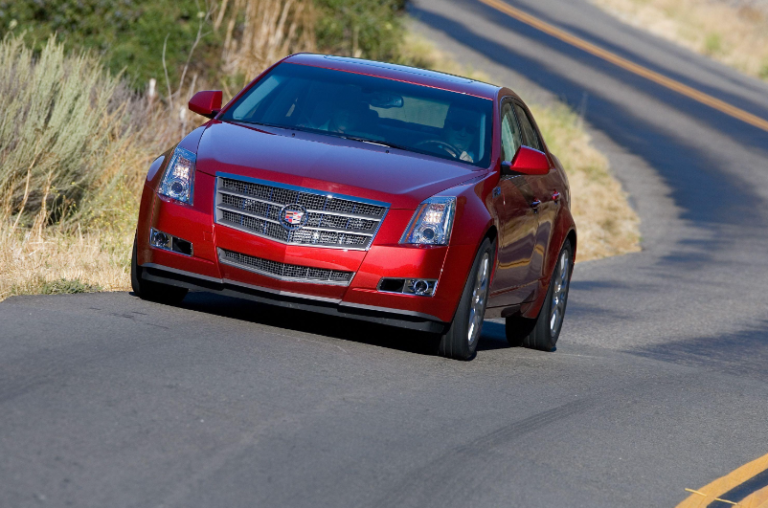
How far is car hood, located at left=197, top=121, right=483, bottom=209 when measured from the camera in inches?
318

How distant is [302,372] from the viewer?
24.5 feet

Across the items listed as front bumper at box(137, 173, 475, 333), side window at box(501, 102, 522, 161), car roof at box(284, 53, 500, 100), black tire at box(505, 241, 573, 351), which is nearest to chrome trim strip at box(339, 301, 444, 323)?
front bumper at box(137, 173, 475, 333)

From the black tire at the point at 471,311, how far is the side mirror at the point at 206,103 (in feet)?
6.94

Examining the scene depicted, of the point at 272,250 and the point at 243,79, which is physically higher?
the point at 272,250

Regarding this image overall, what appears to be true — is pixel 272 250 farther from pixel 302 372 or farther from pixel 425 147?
pixel 425 147

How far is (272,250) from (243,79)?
39.8 ft

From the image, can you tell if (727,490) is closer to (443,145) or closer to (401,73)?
(443,145)

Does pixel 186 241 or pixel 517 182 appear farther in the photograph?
pixel 517 182

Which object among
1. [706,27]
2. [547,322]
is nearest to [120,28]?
[547,322]

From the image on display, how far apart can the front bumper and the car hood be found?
5.7 inches

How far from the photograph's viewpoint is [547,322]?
10.5 m

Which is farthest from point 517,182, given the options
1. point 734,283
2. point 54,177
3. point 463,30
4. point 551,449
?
point 463,30

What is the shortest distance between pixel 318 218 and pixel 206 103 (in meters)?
1.77

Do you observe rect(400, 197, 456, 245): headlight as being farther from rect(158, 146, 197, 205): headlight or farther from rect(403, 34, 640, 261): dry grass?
rect(403, 34, 640, 261): dry grass
